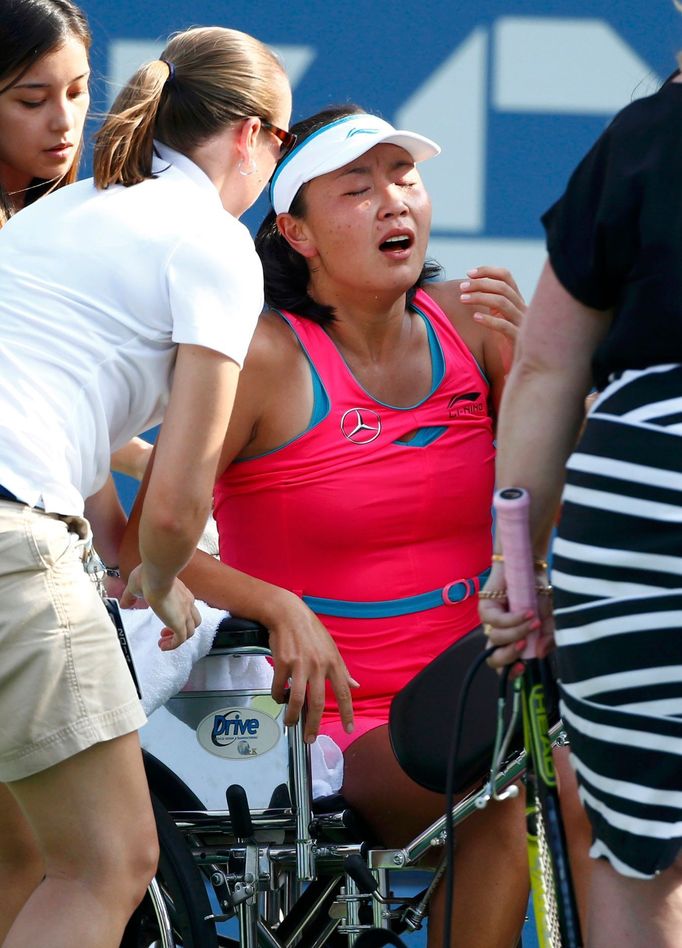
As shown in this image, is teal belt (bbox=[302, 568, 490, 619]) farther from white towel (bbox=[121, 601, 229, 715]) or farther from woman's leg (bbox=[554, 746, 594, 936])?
woman's leg (bbox=[554, 746, 594, 936])

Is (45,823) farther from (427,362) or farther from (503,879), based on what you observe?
(427,362)

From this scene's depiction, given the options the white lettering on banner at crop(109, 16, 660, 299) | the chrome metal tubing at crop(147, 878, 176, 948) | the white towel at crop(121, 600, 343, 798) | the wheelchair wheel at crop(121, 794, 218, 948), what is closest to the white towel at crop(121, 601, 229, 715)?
the white towel at crop(121, 600, 343, 798)

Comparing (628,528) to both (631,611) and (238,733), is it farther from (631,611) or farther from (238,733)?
(238,733)

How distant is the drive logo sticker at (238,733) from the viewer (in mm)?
2252

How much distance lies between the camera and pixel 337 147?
2.55m

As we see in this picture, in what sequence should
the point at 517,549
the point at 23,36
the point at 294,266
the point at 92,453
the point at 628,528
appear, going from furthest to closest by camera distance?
the point at 294,266 → the point at 23,36 → the point at 92,453 → the point at 517,549 → the point at 628,528

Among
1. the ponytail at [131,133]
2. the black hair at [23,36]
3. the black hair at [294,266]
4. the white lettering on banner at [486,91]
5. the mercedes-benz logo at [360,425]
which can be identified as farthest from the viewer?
the white lettering on banner at [486,91]

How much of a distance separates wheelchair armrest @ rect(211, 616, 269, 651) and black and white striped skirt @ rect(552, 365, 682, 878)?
0.86 metres

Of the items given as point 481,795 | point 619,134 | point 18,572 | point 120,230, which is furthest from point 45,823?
point 619,134

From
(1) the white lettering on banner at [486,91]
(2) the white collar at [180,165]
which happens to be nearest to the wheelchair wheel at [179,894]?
(2) the white collar at [180,165]

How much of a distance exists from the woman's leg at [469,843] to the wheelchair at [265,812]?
1.4 inches

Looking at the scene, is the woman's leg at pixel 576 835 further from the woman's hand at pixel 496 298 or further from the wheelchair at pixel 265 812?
the woman's hand at pixel 496 298

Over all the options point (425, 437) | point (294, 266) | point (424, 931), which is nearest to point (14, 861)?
point (425, 437)

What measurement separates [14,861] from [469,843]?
0.70 metres
